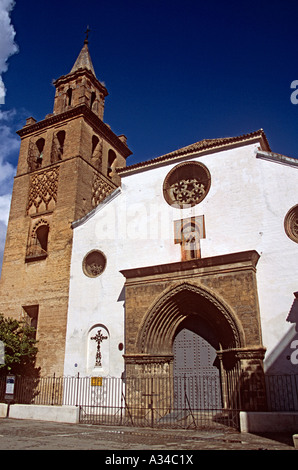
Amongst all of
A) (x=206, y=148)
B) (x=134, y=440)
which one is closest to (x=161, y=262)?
(x=206, y=148)

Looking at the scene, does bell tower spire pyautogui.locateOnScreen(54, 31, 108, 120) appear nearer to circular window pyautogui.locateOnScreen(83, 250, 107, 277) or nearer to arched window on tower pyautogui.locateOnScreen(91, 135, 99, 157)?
arched window on tower pyautogui.locateOnScreen(91, 135, 99, 157)

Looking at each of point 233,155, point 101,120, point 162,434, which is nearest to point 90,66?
point 101,120

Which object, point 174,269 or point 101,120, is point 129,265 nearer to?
point 174,269

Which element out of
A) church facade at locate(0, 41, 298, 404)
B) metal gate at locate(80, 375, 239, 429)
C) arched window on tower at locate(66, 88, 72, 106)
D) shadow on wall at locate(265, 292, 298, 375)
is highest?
arched window on tower at locate(66, 88, 72, 106)

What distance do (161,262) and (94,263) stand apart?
3.05 metres

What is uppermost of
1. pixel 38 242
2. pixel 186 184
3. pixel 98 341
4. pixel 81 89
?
pixel 81 89

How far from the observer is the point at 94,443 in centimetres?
784

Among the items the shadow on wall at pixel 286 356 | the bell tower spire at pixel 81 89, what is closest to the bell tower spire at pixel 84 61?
the bell tower spire at pixel 81 89

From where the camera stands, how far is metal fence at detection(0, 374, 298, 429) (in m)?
11.1

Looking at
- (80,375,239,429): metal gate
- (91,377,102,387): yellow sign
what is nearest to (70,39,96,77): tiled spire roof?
(91,377,102,387): yellow sign

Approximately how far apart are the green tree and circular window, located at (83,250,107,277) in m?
3.19

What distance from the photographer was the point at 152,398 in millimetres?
12219

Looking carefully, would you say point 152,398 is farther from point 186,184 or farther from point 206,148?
point 206,148

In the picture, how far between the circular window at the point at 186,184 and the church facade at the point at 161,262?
0.15ft
